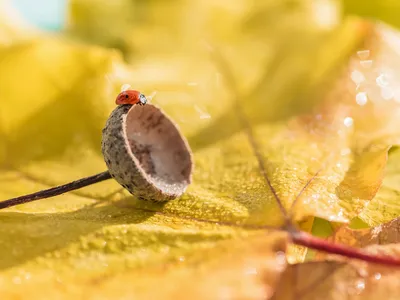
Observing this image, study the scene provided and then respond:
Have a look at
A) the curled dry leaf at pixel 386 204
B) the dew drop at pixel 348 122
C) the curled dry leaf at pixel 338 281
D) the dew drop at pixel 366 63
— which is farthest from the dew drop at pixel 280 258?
the dew drop at pixel 366 63

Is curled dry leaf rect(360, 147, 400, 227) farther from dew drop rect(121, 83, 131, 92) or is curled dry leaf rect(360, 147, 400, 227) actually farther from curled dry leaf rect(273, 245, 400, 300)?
Result: dew drop rect(121, 83, 131, 92)

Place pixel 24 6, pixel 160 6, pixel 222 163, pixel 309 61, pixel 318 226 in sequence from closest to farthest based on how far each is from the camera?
pixel 318 226, pixel 222 163, pixel 309 61, pixel 160 6, pixel 24 6

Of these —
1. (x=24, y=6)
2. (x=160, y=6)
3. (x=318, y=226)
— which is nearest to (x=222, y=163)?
(x=318, y=226)

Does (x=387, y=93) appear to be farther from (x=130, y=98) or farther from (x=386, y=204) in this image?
(x=130, y=98)

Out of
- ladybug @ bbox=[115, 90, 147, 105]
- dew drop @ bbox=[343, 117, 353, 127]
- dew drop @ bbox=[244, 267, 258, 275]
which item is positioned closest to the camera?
dew drop @ bbox=[244, 267, 258, 275]

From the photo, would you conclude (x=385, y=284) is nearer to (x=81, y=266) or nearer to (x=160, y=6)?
(x=81, y=266)

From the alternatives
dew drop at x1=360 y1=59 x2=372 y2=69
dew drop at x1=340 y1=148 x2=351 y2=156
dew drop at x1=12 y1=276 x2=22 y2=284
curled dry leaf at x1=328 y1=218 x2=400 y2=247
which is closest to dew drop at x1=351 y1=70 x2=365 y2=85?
dew drop at x1=360 y1=59 x2=372 y2=69

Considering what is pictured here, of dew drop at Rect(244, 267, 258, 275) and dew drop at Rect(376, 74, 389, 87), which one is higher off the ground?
dew drop at Rect(244, 267, 258, 275)
